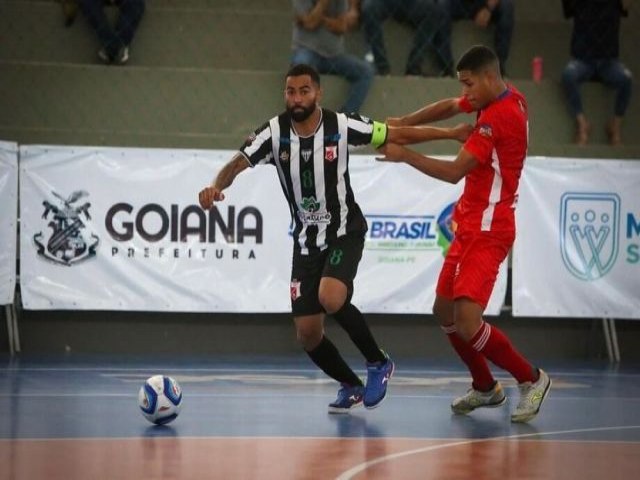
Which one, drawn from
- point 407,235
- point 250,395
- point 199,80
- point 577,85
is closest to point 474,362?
point 250,395

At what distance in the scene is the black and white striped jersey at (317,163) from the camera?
27.2 ft

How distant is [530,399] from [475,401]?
1.54ft

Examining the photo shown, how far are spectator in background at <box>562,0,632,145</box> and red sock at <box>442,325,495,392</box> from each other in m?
6.23

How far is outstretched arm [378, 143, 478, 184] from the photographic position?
294 inches

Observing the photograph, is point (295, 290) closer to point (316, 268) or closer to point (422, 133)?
point (316, 268)

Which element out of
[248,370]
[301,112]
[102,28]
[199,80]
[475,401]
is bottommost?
[475,401]

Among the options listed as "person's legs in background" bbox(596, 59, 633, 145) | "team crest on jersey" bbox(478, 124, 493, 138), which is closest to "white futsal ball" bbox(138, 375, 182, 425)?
"team crest on jersey" bbox(478, 124, 493, 138)

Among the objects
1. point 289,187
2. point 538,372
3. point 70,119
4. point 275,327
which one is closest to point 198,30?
point 70,119

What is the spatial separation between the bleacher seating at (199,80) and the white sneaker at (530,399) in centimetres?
581

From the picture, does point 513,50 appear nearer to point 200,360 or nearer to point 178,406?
point 200,360

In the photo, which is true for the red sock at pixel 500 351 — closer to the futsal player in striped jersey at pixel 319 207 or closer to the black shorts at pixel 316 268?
the futsal player in striped jersey at pixel 319 207

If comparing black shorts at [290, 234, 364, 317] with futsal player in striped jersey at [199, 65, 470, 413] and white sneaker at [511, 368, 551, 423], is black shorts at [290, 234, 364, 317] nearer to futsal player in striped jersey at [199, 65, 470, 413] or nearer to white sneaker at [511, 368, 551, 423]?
futsal player in striped jersey at [199, 65, 470, 413]

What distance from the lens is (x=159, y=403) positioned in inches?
296

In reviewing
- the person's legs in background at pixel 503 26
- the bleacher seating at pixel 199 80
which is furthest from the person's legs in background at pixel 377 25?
the person's legs in background at pixel 503 26
